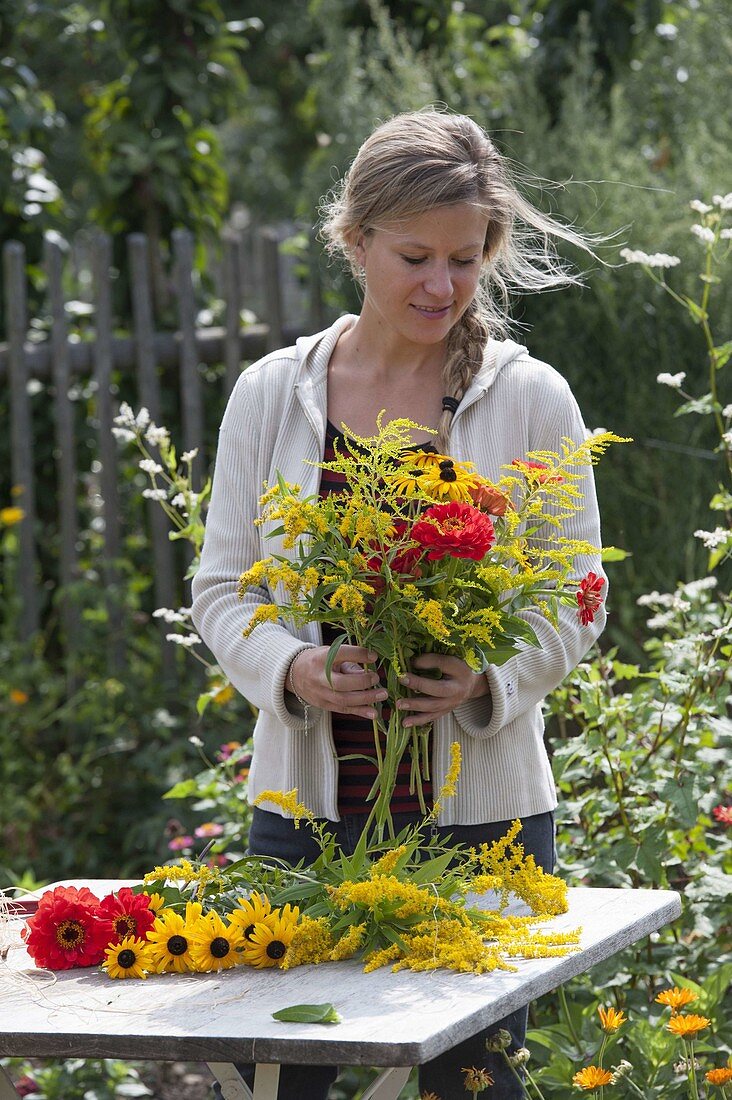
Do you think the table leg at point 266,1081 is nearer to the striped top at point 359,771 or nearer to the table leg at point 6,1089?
the table leg at point 6,1089

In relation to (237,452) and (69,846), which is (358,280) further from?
(69,846)

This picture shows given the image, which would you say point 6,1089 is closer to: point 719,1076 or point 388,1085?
point 388,1085

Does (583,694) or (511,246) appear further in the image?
(583,694)

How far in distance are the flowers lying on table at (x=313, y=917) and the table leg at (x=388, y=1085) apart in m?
0.16

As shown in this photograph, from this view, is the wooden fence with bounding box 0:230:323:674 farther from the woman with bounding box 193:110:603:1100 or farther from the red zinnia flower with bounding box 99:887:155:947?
the red zinnia flower with bounding box 99:887:155:947

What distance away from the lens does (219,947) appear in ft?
5.32

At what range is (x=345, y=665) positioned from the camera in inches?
71.7

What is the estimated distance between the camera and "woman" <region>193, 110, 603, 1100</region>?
195cm

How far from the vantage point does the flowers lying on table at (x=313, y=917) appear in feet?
5.27

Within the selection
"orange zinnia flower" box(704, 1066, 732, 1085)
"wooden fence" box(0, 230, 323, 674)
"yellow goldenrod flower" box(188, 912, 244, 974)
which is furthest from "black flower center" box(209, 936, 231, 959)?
"wooden fence" box(0, 230, 323, 674)

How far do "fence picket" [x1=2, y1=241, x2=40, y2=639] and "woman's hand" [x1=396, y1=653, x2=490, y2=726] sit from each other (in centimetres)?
289

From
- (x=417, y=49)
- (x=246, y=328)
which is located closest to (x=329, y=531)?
(x=246, y=328)

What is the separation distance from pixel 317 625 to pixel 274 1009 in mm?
654

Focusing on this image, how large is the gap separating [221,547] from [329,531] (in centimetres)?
43
